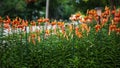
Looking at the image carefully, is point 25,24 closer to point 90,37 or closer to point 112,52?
point 90,37

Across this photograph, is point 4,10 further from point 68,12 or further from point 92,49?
point 92,49

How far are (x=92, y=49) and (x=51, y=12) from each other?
121ft

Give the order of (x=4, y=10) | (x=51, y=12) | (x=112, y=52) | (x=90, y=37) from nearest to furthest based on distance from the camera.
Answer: (x=112, y=52), (x=90, y=37), (x=4, y=10), (x=51, y=12)

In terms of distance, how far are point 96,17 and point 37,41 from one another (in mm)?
1387

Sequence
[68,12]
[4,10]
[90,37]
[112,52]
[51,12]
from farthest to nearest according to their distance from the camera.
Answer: [68,12] < [51,12] < [4,10] < [90,37] < [112,52]

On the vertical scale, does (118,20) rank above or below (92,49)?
above

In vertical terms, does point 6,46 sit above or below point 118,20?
below

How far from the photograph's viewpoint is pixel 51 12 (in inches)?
1714

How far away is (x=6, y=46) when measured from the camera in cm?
771

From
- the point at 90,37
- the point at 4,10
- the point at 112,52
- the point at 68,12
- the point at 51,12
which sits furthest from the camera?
the point at 68,12

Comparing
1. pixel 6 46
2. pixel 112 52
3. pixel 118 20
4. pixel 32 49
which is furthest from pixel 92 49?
pixel 6 46

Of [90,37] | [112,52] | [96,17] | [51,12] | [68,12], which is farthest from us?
[68,12]

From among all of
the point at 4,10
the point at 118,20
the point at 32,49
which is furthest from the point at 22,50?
the point at 4,10

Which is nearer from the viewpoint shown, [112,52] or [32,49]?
[112,52]
